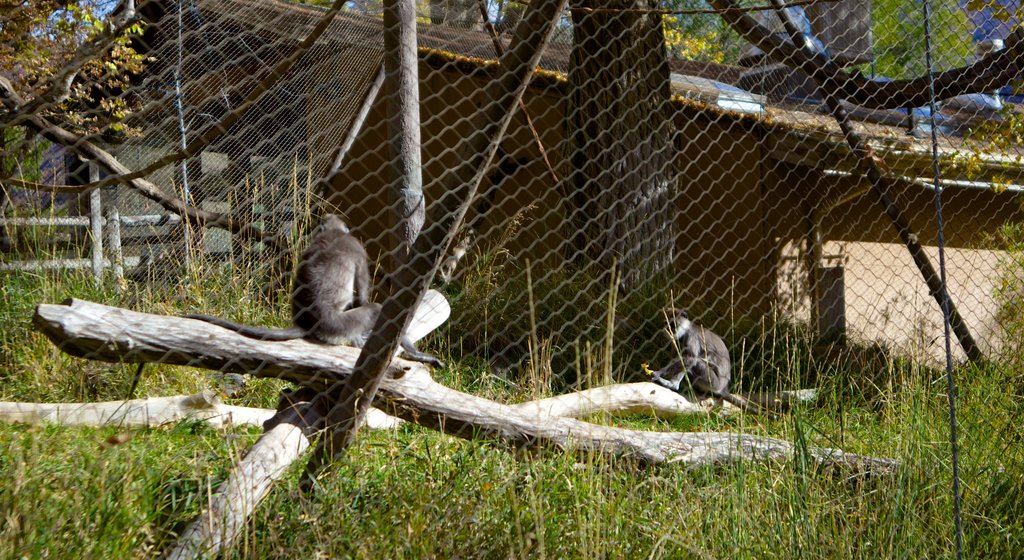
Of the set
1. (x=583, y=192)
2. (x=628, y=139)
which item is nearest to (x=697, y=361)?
(x=583, y=192)

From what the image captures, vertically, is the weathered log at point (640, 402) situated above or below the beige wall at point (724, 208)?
below

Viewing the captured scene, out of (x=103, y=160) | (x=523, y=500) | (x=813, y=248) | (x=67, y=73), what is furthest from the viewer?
(x=813, y=248)

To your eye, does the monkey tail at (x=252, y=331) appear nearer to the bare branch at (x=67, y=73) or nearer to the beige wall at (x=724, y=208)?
the bare branch at (x=67, y=73)

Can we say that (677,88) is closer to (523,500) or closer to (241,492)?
(523,500)

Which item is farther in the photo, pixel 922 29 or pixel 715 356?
pixel 715 356

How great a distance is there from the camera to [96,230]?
6.91 metres

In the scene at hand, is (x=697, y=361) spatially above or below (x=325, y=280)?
below

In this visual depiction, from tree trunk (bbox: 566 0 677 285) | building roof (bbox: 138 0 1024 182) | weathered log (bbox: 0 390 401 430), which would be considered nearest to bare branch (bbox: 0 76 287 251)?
building roof (bbox: 138 0 1024 182)

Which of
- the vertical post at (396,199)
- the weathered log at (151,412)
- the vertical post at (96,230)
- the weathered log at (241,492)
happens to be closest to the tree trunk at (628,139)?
the weathered log at (151,412)

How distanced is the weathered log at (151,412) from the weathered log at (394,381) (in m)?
0.89

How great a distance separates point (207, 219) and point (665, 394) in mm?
3551

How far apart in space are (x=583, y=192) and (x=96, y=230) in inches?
159

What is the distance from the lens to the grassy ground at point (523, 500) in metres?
Answer: 2.45

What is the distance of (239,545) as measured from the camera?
2600 millimetres
